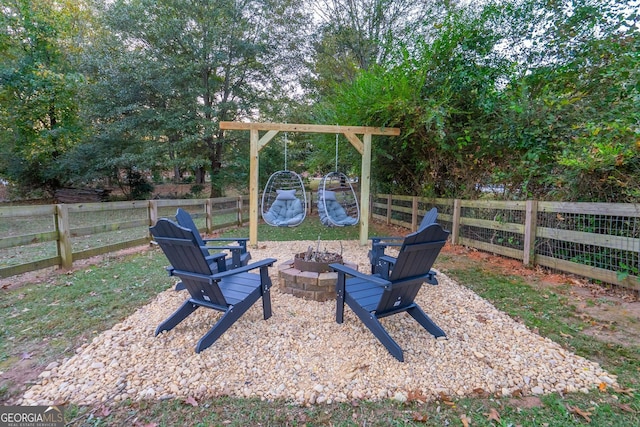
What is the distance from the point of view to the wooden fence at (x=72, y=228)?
3506 mm

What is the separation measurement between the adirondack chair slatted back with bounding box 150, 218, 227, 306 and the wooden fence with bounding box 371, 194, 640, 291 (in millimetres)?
3819

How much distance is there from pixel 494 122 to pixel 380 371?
4361 millimetres

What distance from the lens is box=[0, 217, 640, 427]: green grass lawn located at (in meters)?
1.50

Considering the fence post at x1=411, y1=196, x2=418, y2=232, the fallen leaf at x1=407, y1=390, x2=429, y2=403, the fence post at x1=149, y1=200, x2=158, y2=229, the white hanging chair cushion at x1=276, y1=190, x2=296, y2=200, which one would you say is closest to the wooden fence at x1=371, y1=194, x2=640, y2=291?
the fence post at x1=411, y1=196, x2=418, y2=232

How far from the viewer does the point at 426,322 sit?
2301 mm

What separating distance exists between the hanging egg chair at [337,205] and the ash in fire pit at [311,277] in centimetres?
178

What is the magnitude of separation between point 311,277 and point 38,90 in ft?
39.5

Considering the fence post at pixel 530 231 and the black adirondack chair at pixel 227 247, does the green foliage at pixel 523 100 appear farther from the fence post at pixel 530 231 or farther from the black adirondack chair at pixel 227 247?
the black adirondack chair at pixel 227 247

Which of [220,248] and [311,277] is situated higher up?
[220,248]

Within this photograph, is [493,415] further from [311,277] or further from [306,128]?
[306,128]

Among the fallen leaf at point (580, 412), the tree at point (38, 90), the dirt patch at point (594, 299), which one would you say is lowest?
the fallen leaf at point (580, 412)

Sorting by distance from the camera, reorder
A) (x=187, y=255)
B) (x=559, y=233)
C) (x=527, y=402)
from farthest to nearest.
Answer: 1. (x=559, y=233)
2. (x=187, y=255)
3. (x=527, y=402)

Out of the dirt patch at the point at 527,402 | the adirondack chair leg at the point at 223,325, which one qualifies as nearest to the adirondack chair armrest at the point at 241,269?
the adirondack chair leg at the point at 223,325

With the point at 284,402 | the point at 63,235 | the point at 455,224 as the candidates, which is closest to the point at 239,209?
the point at 63,235
